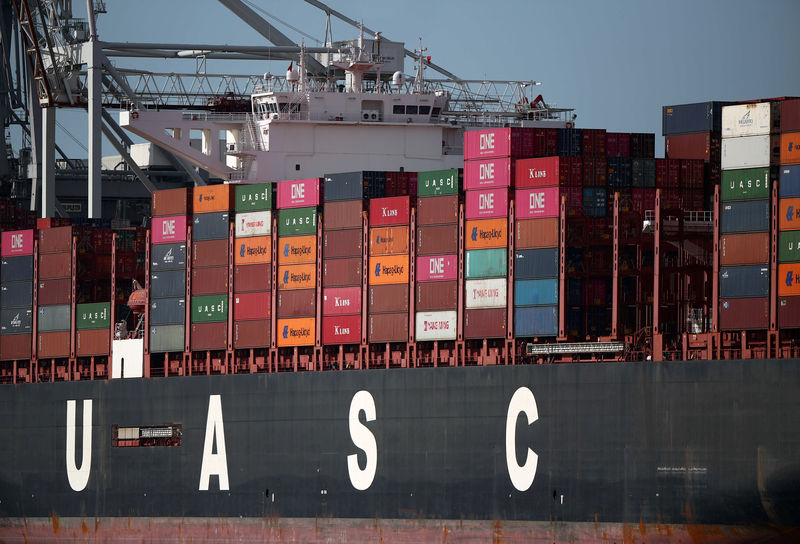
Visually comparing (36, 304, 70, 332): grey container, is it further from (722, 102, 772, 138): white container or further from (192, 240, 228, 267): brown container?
(722, 102, 772, 138): white container

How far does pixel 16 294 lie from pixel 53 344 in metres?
3.07

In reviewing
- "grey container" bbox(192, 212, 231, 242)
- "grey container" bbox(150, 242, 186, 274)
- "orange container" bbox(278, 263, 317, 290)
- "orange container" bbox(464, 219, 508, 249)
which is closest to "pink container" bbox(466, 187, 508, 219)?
"orange container" bbox(464, 219, 508, 249)

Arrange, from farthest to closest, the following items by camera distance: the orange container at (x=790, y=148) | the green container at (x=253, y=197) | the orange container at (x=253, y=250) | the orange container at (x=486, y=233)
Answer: the green container at (x=253, y=197)
the orange container at (x=253, y=250)
the orange container at (x=486, y=233)
the orange container at (x=790, y=148)

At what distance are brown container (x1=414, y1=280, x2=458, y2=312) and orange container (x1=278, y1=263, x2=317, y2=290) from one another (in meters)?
4.53

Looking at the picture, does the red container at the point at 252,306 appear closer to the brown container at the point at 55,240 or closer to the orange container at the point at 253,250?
the orange container at the point at 253,250

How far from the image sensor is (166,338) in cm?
5734

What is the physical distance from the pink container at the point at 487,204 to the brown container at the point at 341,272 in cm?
493

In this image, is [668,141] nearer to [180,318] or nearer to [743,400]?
[743,400]

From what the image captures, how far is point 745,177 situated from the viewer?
4425 cm

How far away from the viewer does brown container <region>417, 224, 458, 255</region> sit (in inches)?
1962

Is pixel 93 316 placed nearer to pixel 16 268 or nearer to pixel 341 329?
pixel 16 268

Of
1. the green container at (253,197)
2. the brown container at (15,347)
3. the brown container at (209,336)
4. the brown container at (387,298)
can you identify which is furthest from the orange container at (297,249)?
the brown container at (15,347)

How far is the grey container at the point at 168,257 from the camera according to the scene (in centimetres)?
5694

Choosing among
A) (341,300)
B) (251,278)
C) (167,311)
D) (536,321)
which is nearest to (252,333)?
(251,278)
